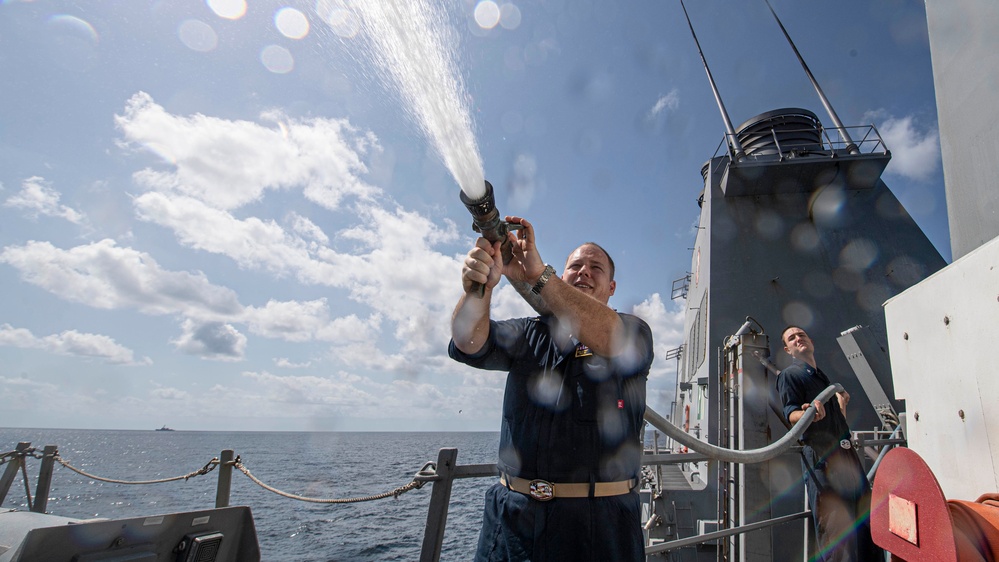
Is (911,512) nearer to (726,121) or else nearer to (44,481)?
(44,481)

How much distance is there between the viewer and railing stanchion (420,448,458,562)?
1.98 m

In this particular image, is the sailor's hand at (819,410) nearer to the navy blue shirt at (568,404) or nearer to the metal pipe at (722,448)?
the metal pipe at (722,448)

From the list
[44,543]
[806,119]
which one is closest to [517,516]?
[44,543]

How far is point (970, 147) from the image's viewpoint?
1.89 metres

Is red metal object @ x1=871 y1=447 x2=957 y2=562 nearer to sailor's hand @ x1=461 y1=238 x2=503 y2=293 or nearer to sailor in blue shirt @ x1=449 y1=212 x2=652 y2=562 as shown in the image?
sailor in blue shirt @ x1=449 y1=212 x2=652 y2=562

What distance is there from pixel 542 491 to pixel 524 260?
847 mm

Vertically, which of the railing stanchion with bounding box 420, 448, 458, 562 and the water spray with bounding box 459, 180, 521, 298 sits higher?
the water spray with bounding box 459, 180, 521, 298

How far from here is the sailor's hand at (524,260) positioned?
182 centimetres

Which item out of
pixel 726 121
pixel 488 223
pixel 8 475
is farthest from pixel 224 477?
pixel 726 121

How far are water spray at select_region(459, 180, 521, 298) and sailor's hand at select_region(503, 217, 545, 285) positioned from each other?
37 mm

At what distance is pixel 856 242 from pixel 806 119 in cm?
428

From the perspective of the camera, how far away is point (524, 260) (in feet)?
6.03

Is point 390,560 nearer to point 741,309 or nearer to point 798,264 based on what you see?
point 741,309

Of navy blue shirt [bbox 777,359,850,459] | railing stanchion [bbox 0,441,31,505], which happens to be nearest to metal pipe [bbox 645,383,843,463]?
navy blue shirt [bbox 777,359,850,459]
